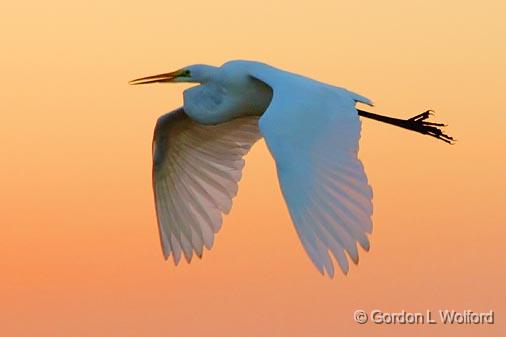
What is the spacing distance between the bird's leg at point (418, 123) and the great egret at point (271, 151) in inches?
0.4

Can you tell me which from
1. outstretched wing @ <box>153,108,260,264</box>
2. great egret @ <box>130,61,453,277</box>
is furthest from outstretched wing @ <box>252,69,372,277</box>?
outstretched wing @ <box>153,108,260,264</box>

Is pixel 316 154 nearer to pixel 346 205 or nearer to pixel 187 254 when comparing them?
pixel 346 205

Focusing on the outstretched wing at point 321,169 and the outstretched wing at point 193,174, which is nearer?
the outstretched wing at point 321,169

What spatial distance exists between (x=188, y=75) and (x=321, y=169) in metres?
3.34

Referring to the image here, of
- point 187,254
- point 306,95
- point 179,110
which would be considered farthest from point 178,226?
point 306,95

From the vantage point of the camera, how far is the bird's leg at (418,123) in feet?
47.8

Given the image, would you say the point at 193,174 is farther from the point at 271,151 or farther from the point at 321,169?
the point at 321,169

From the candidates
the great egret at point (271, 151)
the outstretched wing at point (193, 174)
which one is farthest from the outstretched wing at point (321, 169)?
the outstretched wing at point (193, 174)

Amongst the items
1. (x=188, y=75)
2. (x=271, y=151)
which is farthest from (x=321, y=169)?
(x=188, y=75)

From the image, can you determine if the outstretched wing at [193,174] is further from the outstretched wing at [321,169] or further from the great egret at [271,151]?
the outstretched wing at [321,169]

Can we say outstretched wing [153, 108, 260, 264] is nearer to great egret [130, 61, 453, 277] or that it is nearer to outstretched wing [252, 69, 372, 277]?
great egret [130, 61, 453, 277]

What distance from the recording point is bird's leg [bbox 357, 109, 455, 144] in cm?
1455

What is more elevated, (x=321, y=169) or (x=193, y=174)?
(x=193, y=174)

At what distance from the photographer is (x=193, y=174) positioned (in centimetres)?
1502
